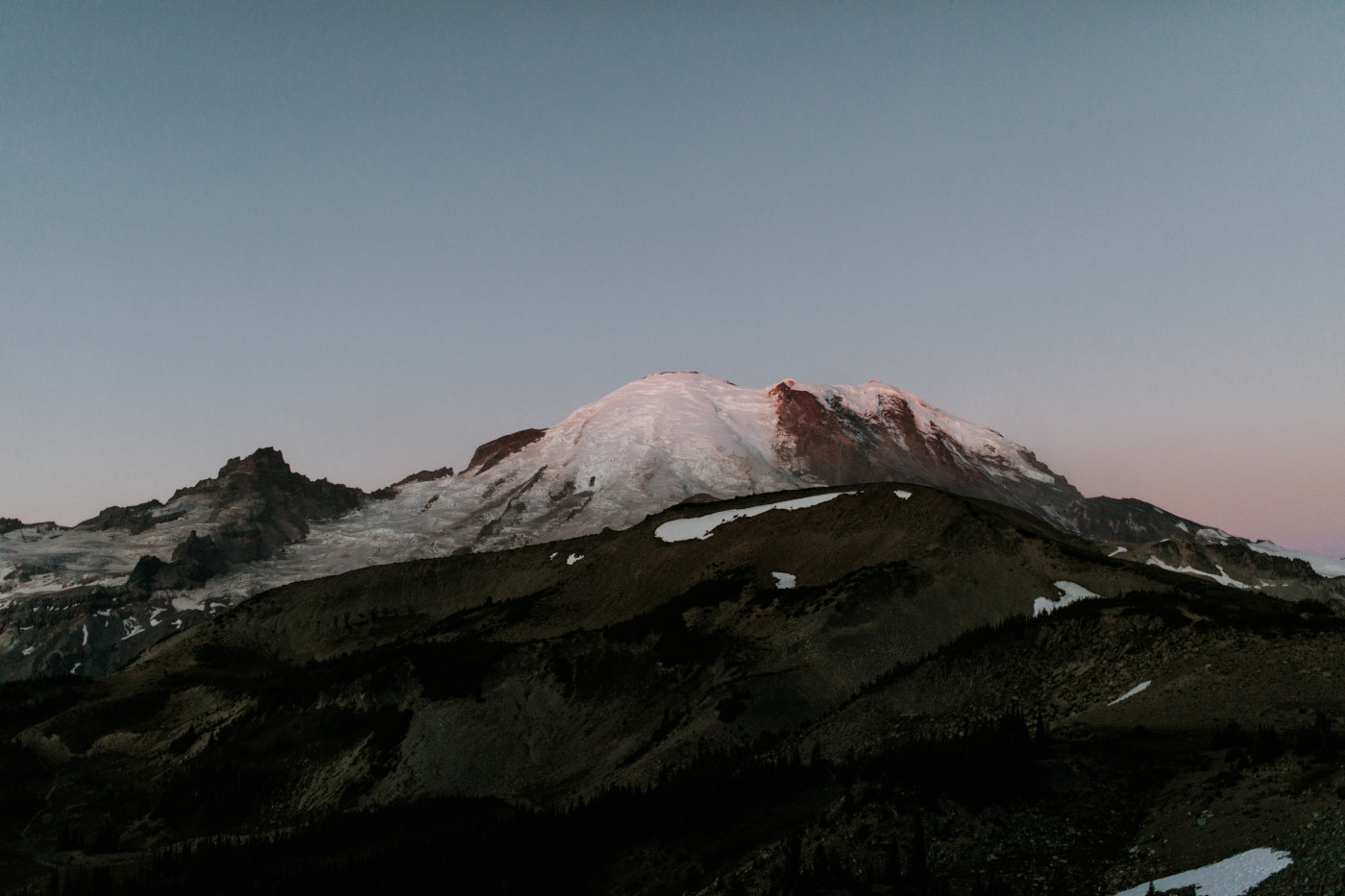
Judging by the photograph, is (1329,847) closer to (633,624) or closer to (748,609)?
(748,609)

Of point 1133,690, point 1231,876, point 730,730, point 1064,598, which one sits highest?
point 1064,598

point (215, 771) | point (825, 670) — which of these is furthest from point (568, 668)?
point (215, 771)

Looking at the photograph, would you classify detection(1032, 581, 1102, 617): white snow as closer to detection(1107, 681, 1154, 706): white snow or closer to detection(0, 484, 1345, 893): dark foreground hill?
detection(0, 484, 1345, 893): dark foreground hill

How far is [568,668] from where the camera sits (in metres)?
79.5

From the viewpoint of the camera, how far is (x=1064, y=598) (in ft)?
237

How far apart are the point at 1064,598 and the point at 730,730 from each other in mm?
29467

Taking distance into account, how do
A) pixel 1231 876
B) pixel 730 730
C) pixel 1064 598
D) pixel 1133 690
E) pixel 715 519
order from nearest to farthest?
pixel 1231 876
pixel 1133 690
pixel 730 730
pixel 1064 598
pixel 715 519

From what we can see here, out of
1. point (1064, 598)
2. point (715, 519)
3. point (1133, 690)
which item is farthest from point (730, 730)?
point (715, 519)

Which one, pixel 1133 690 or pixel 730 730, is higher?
pixel 1133 690

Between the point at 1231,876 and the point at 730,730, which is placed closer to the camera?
the point at 1231,876

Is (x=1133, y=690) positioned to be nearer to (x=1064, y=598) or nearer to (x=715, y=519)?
(x=1064, y=598)

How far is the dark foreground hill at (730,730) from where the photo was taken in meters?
32.0

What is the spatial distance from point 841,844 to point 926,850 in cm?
299

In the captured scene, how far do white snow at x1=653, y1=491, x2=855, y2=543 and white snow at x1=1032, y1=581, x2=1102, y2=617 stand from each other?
33.1 m
